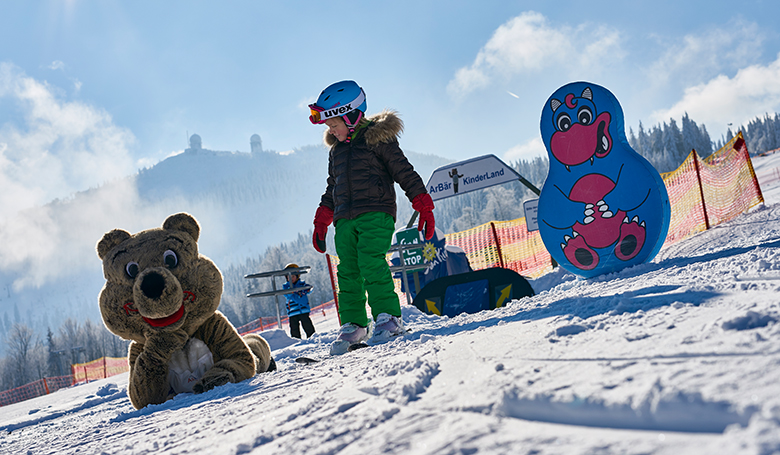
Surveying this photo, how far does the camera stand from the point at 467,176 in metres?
7.51

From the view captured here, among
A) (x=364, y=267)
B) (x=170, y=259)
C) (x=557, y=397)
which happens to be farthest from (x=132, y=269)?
(x=557, y=397)

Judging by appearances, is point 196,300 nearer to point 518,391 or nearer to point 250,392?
point 250,392

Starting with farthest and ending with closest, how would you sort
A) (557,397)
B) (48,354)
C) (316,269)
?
(316,269)
(48,354)
(557,397)

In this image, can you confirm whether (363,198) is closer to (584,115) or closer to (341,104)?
(341,104)

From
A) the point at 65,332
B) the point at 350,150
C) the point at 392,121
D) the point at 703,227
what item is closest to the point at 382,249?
the point at 350,150

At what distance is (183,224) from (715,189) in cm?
982

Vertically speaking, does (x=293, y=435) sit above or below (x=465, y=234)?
below

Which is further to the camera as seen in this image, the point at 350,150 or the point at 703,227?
the point at 703,227

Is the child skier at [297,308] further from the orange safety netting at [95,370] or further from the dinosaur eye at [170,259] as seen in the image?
the orange safety netting at [95,370]

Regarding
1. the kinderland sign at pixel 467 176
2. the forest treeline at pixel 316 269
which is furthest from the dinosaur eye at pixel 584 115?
the forest treeline at pixel 316 269

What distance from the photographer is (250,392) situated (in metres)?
1.71

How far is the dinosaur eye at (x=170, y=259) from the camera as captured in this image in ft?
7.98

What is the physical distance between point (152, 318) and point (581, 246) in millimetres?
3172

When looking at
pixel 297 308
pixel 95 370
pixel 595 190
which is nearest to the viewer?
pixel 595 190
